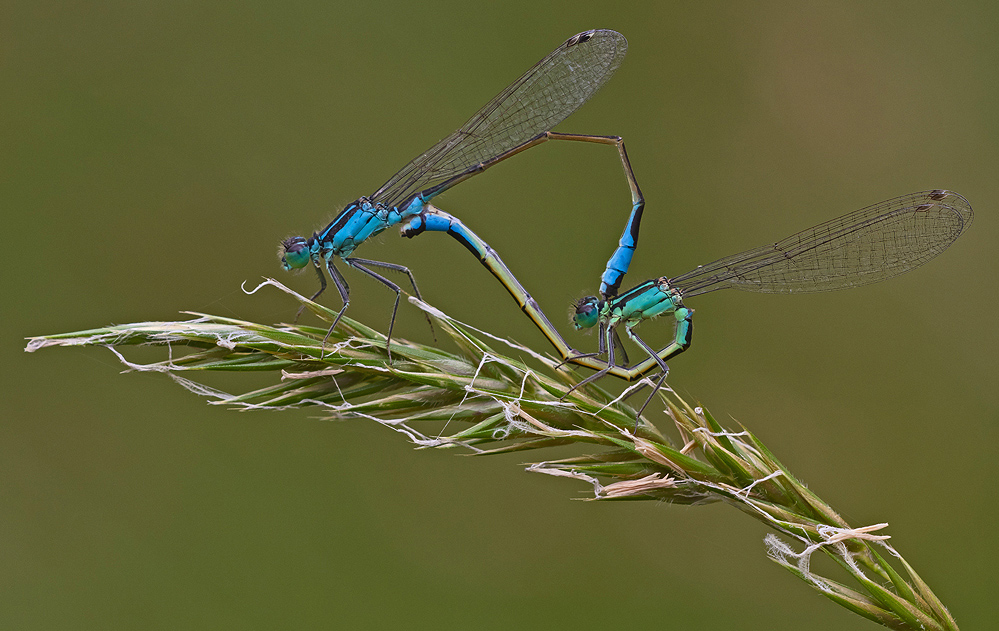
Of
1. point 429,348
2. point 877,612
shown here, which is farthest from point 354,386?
point 877,612

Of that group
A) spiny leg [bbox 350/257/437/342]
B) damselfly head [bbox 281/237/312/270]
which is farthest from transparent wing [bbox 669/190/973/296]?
damselfly head [bbox 281/237/312/270]

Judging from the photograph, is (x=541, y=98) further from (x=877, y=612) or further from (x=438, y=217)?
(x=877, y=612)

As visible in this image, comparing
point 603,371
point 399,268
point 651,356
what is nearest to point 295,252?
point 399,268

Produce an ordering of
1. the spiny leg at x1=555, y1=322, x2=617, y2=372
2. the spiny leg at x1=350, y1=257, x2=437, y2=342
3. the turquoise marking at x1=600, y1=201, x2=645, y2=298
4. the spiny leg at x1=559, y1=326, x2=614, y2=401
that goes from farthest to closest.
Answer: the turquoise marking at x1=600, y1=201, x2=645, y2=298, the spiny leg at x1=350, y1=257, x2=437, y2=342, the spiny leg at x1=555, y1=322, x2=617, y2=372, the spiny leg at x1=559, y1=326, x2=614, y2=401

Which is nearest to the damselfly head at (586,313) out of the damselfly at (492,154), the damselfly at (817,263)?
the damselfly at (817,263)

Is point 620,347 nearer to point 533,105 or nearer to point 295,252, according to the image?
point 533,105

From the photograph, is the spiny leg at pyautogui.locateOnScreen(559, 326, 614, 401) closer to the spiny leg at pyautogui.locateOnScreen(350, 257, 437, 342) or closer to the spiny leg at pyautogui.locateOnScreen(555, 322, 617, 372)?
the spiny leg at pyautogui.locateOnScreen(555, 322, 617, 372)
